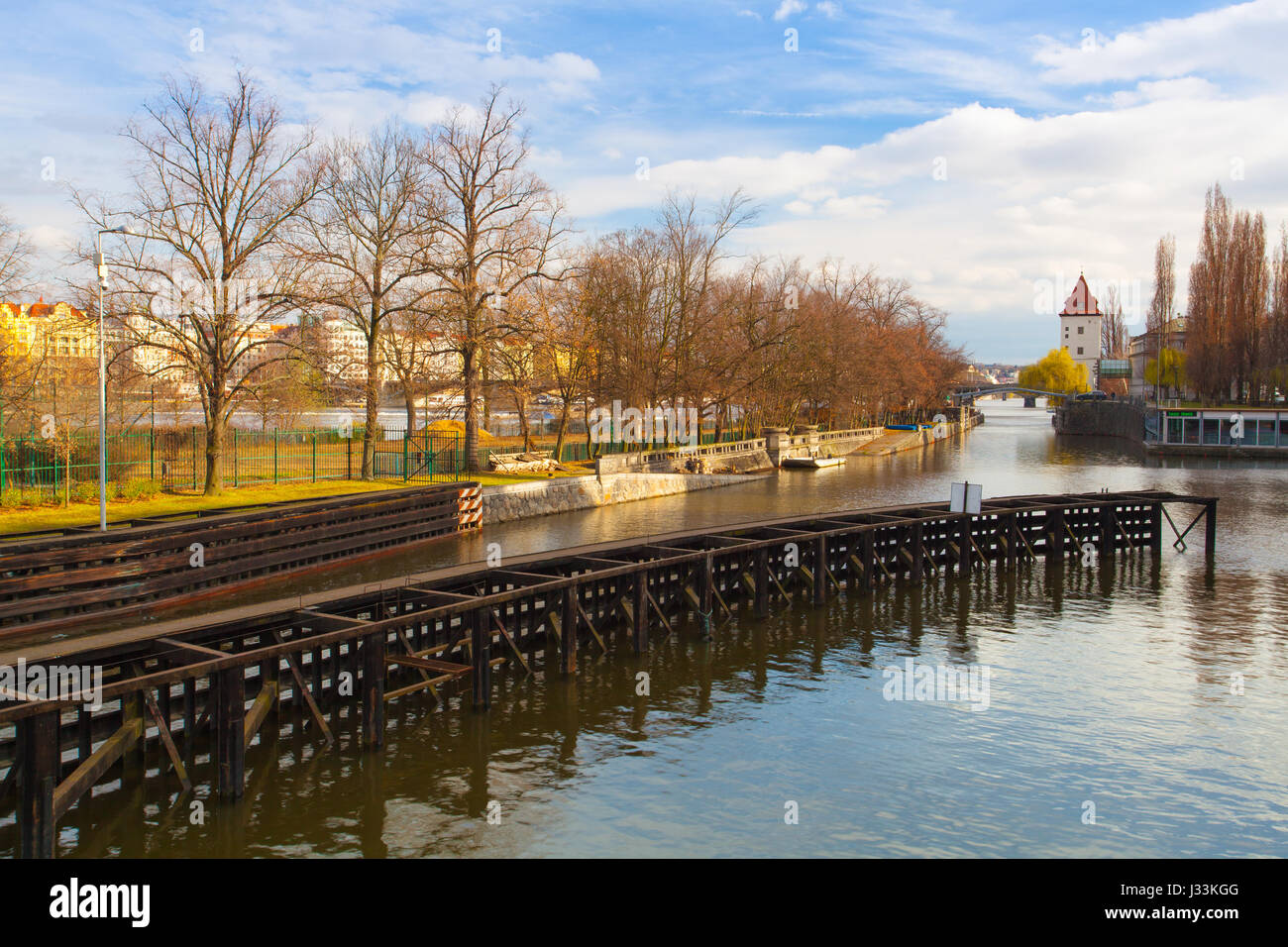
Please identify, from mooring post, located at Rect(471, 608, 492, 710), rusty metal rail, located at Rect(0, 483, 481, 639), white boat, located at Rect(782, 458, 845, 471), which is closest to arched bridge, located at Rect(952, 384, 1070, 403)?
white boat, located at Rect(782, 458, 845, 471)

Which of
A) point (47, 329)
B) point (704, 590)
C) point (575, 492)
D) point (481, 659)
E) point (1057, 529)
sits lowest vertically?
point (481, 659)

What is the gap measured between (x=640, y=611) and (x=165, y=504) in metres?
17.6

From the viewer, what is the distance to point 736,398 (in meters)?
69.4

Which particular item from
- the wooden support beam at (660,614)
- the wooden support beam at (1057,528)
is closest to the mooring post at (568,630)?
the wooden support beam at (660,614)

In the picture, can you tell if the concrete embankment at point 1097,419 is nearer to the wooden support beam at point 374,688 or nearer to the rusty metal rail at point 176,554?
the rusty metal rail at point 176,554

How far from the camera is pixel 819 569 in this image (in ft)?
74.9

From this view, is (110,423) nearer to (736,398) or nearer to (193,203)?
(193,203)

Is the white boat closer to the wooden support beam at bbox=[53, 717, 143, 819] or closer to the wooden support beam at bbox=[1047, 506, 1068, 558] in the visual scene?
the wooden support beam at bbox=[1047, 506, 1068, 558]

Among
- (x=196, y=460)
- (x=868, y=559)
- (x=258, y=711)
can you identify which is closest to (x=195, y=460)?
(x=196, y=460)

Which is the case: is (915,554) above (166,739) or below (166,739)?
above

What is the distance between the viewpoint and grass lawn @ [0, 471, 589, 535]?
2414 centimetres

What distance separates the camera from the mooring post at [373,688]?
12.7 meters

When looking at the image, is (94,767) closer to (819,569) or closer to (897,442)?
(819,569)
